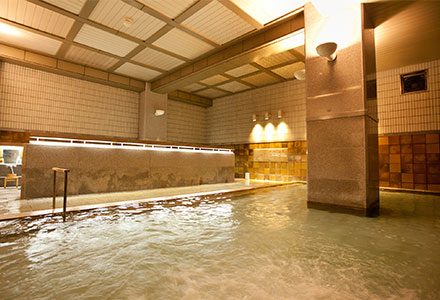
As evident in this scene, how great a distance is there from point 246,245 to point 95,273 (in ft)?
4.18

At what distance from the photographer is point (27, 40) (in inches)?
246

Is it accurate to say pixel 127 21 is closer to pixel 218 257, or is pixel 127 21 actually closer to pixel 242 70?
pixel 242 70

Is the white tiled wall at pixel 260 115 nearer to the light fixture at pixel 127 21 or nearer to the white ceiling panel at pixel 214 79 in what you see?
the white ceiling panel at pixel 214 79

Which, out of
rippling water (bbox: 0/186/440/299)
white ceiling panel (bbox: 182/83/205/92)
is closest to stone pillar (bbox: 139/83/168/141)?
white ceiling panel (bbox: 182/83/205/92)

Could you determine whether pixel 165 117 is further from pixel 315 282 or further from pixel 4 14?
pixel 315 282

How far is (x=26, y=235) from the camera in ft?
7.68

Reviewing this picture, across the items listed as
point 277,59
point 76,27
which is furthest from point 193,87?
point 76,27

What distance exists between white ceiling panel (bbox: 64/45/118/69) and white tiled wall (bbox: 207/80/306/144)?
5.69m

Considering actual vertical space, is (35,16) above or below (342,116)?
above

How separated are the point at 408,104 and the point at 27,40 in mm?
10968

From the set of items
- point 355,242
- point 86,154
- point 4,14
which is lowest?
point 355,242

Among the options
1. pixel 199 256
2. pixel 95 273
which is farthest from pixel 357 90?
pixel 95 273

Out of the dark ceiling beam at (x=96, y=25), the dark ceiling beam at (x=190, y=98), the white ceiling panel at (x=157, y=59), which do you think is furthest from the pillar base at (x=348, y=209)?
the dark ceiling beam at (x=190, y=98)

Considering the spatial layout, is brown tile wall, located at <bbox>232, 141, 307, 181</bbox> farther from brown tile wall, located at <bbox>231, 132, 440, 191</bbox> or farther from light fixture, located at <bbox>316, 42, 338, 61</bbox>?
light fixture, located at <bbox>316, 42, 338, 61</bbox>
